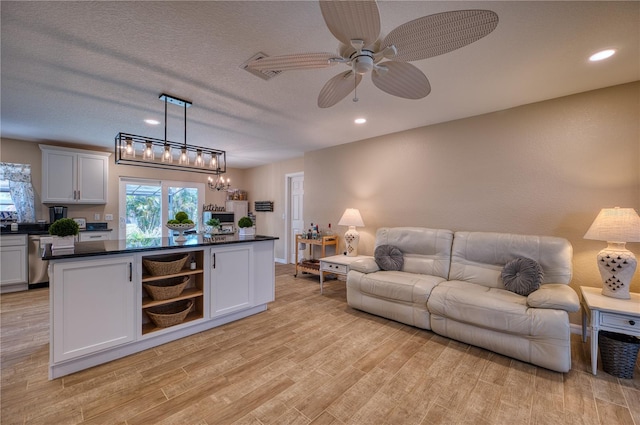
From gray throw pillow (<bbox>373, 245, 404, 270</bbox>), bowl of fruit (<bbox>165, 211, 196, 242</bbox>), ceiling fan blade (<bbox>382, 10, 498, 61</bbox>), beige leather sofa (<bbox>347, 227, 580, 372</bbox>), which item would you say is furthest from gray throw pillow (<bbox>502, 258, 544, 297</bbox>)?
bowl of fruit (<bbox>165, 211, 196, 242</bbox>)

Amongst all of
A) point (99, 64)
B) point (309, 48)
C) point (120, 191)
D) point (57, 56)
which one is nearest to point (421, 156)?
point (309, 48)

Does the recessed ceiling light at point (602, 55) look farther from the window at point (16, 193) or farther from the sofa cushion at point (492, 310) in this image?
the window at point (16, 193)

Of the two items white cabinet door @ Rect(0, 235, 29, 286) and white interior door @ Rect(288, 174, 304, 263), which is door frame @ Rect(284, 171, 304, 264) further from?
white cabinet door @ Rect(0, 235, 29, 286)

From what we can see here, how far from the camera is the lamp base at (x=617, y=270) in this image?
2193 mm

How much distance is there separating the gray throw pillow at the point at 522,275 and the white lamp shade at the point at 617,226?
53 cm

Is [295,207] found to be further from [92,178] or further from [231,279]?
[92,178]

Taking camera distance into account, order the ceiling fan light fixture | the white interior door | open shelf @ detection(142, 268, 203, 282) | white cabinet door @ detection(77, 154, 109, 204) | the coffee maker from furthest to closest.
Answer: the white interior door
white cabinet door @ detection(77, 154, 109, 204)
the coffee maker
open shelf @ detection(142, 268, 203, 282)
the ceiling fan light fixture

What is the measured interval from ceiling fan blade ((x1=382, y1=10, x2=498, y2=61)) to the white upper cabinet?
5.81 meters

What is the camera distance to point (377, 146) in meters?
4.34

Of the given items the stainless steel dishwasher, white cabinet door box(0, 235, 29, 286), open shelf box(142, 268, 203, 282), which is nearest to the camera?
open shelf box(142, 268, 203, 282)

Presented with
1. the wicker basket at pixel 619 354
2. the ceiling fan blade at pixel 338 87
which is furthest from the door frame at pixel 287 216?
the wicker basket at pixel 619 354

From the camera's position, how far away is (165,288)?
256 centimetres

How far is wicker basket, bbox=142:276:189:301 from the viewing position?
2539mm

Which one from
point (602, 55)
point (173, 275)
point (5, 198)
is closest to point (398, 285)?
point (173, 275)
